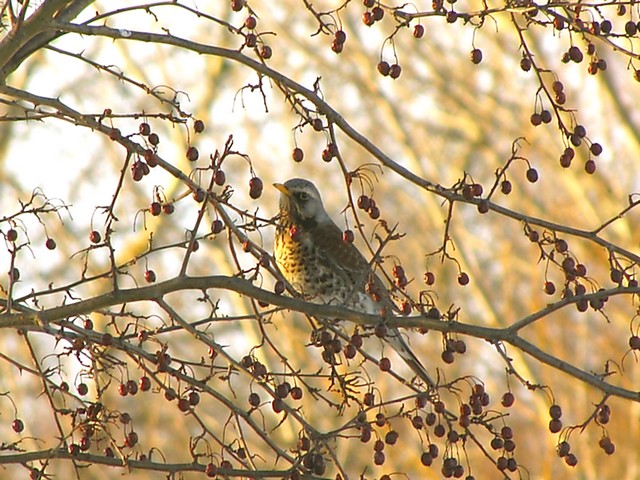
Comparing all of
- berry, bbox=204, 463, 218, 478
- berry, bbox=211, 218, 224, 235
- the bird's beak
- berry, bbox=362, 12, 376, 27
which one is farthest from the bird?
berry, bbox=204, 463, 218, 478

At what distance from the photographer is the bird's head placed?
558cm

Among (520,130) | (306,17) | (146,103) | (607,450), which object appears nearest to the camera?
(607,450)

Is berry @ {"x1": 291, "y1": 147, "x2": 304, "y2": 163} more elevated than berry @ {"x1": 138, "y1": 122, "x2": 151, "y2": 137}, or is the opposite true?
berry @ {"x1": 291, "y1": 147, "x2": 304, "y2": 163}

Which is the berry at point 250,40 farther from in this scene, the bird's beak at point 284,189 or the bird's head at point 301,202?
the bird's head at point 301,202

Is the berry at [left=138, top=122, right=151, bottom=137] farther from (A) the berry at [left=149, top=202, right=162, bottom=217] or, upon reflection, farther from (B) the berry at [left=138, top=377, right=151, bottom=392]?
(B) the berry at [left=138, top=377, right=151, bottom=392]

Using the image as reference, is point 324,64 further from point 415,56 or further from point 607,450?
point 607,450

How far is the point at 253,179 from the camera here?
312cm

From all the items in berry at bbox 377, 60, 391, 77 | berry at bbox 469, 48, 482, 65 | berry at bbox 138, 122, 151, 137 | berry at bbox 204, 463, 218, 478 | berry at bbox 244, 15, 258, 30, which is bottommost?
berry at bbox 204, 463, 218, 478

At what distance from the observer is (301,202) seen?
5629 millimetres

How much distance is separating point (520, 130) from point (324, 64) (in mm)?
2246

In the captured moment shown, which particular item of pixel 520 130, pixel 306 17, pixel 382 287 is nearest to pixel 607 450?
pixel 382 287

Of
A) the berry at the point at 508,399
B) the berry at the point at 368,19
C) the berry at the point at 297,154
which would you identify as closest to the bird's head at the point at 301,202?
the berry at the point at 297,154

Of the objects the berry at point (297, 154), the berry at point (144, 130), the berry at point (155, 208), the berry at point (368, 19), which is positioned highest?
the berry at point (368, 19)

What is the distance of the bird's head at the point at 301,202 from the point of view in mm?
Result: 5582
